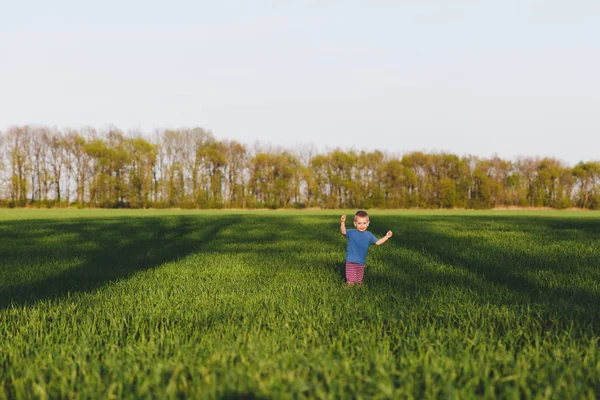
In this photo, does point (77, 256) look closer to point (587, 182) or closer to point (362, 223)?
point (362, 223)

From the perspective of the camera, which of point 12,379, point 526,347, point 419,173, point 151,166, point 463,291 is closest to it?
point 12,379

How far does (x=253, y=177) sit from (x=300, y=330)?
5972 centimetres

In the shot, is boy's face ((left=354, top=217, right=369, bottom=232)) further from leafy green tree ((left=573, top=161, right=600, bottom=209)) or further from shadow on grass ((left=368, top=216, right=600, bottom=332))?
leafy green tree ((left=573, top=161, right=600, bottom=209))

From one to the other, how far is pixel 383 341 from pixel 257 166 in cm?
6024

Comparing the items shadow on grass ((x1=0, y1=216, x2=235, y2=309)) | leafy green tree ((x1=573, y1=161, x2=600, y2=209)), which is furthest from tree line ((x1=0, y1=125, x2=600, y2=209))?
shadow on grass ((x1=0, y1=216, x2=235, y2=309))

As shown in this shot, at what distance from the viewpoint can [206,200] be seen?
2351 inches

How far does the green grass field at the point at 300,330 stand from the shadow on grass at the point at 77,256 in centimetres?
8

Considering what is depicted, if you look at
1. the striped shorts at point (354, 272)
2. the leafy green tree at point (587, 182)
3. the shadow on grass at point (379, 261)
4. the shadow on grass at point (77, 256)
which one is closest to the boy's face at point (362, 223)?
the striped shorts at point (354, 272)

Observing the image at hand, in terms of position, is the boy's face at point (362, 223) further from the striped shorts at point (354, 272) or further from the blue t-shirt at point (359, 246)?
the striped shorts at point (354, 272)

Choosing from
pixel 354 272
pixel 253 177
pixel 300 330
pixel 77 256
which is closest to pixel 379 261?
pixel 354 272

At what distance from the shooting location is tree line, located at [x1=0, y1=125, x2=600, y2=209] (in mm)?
57625

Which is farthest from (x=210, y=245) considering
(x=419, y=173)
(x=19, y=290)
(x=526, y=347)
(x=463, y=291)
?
(x=419, y=173)

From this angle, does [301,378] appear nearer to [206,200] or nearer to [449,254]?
[449,254]

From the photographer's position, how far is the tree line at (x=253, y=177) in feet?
189
